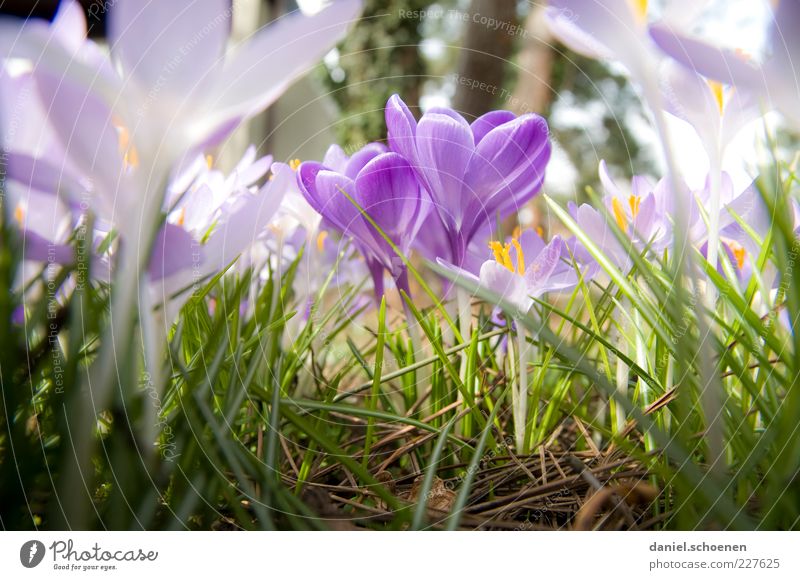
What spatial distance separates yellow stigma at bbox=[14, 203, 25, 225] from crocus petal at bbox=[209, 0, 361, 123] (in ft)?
0.30

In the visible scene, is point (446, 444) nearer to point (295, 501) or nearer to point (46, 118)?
point (295, 501)

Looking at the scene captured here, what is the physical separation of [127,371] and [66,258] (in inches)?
2.1

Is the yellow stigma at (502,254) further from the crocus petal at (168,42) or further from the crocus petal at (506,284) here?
the crocus petal at (168,42)

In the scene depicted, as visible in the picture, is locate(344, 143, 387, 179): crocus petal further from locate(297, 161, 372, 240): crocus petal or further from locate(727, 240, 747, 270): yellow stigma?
locate(727, 240, 747, 270): yellow stigma

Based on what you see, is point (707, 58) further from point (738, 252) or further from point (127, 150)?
point (127, 150)

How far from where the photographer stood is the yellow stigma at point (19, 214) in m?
0.25

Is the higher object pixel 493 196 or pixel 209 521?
pixel 493 196

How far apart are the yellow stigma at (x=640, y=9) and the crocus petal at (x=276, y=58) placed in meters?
0.11

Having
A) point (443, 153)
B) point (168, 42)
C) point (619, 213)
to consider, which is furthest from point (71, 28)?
point (619, 213)

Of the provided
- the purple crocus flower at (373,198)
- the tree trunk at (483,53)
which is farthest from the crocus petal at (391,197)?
the tree trunk at (483,53)

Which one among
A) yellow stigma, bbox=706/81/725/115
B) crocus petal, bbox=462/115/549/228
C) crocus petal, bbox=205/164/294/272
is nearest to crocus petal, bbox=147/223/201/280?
crocus petal, bbox=205/164/294/272

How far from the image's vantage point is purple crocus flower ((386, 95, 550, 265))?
0.26m
